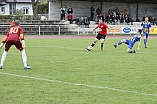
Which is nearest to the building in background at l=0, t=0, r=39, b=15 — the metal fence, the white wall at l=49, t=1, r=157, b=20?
the white wall at l=49, t=1, r=157, b=20

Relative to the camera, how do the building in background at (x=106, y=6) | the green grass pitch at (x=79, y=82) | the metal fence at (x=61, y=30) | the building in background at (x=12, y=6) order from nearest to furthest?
the green grass pitch at (x=79, y=82) < the metal fence at (x=61, y=30) < the building in background at (x=106, y=6) < the building in background at (x=12, y=6)

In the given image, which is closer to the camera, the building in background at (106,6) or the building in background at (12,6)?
the building in background at (106,6)

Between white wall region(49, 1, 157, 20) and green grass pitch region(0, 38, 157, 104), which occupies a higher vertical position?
white wall region(49, 1, 157, 20)

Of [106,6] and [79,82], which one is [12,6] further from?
[79,82]

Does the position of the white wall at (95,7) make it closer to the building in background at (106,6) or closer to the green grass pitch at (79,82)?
the building in background at (106,6)

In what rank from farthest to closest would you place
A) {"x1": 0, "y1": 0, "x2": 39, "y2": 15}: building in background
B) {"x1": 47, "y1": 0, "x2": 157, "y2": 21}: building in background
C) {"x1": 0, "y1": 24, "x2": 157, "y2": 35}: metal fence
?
1. {"x1": 0, "y1": 0, "x2": 39, "y2": 15}: building in background
2. {"x1": 47, "y1": 0, "x2": 157, "y2": 21}: building in background
3. {"x1": 0, "y1": 24, "x2": 157, "y2": 35}: metal fence

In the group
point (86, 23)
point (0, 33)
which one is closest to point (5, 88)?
point (0, 33)

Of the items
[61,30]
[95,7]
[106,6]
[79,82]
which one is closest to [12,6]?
[95,7]

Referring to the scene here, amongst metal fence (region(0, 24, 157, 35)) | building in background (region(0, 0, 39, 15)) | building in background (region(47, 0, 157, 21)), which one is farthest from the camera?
building in background (region(0, 0, 39, 15))

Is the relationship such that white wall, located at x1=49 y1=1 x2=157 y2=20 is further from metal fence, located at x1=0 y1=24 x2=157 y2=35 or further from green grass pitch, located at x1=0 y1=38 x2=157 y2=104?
green grass pitch, located at x1=0 y1=38 x2=157 y2=104

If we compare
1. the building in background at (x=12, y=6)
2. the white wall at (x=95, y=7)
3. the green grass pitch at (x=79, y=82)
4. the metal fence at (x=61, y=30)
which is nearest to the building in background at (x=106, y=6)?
the white wall at (x=95, y=7)

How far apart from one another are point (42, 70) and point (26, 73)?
0.83m

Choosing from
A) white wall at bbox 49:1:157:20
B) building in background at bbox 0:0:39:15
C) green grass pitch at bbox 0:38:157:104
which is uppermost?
building in background at bbox 0:0:39:15

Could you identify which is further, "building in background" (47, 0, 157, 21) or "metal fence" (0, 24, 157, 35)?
"building in background" (47, 0, 157, 21)
